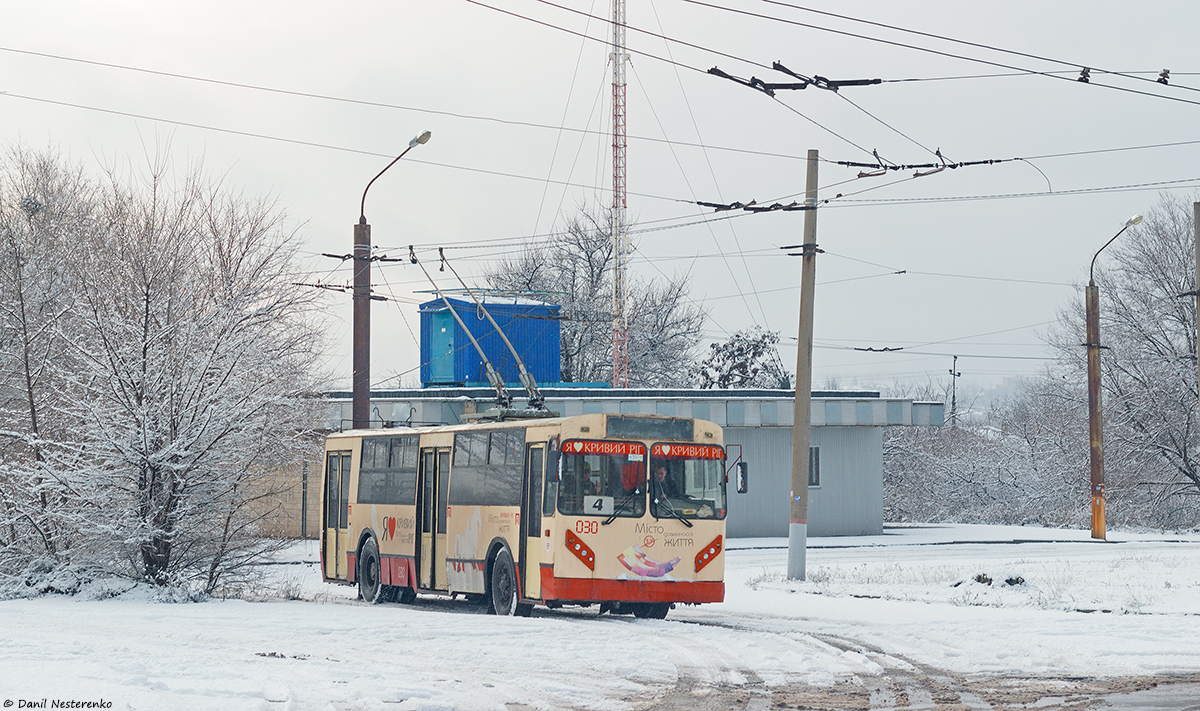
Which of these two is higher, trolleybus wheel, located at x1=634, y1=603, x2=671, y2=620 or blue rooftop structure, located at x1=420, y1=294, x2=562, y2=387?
blue rooftop structure, located at x1=420, y1=294, x2=562, y2=387

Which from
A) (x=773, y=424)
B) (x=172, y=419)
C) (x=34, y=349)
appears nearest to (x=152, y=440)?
(x=172, y=419)

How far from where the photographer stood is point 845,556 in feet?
109

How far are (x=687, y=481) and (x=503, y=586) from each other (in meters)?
2.89

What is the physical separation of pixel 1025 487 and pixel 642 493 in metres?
50.0

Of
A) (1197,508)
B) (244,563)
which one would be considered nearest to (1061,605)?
(244,563)

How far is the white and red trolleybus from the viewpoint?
648 inches

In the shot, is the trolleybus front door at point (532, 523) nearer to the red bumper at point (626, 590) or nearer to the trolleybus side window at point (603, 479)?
the red bumper at point (626, 590)

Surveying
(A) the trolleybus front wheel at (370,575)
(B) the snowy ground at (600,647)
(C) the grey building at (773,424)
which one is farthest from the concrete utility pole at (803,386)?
(C) the grey building at (773,424)

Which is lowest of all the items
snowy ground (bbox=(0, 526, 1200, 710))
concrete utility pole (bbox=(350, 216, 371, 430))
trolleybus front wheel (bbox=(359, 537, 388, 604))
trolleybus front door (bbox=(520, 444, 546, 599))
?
trolleybus front wheel (bbox=(359, 537, 388, 604))

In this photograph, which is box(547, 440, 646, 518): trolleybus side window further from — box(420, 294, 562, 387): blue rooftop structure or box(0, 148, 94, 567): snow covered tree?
box(420, 294, 562, 387): blue rooftop structure

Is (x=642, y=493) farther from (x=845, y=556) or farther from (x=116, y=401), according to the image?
(x=845, y=556)

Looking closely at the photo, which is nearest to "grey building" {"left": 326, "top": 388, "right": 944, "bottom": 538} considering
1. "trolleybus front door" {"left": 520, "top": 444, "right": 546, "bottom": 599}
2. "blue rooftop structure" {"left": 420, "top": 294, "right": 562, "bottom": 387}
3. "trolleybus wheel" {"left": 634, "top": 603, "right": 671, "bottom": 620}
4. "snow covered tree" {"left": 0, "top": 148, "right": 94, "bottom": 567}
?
"blue rooftop structure" {"left": 420, "top": 294, "right": 562, "bottom": 387}

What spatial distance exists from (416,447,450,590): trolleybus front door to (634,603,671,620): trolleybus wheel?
3269 millimetres

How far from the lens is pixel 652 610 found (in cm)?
1781
